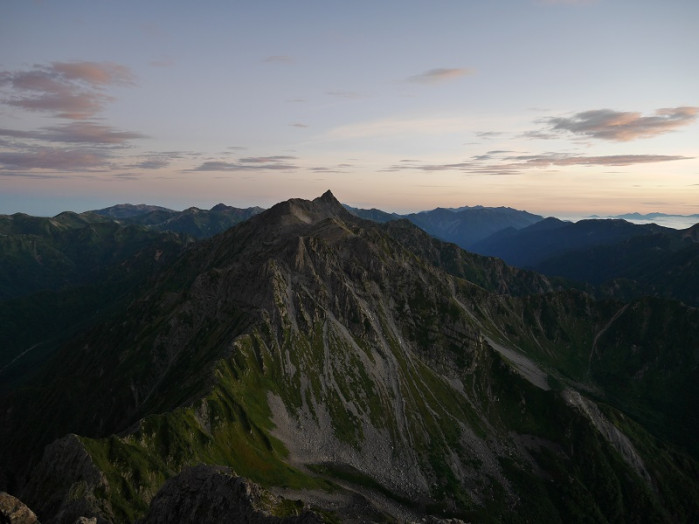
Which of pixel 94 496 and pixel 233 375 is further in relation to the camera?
pixel 233 375

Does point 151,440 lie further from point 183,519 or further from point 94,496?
point 183,519

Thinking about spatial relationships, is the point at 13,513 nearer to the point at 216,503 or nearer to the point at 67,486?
the point at 216,503

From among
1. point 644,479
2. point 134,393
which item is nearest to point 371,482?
point 134,393

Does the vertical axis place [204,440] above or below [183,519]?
below

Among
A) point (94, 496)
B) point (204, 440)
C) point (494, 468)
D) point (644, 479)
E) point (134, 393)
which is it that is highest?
point (94, 496)

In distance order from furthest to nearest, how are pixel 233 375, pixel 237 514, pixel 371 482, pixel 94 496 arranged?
pixel 233 375 < pixel 371 482 < pixel 94 496 < pixel 237 514

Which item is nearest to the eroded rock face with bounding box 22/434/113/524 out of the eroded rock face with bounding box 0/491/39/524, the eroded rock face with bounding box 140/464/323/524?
the eroded rock face with bounding box 0/491/39/524

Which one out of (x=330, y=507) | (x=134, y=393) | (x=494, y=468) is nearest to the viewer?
(x=330, y=507)
